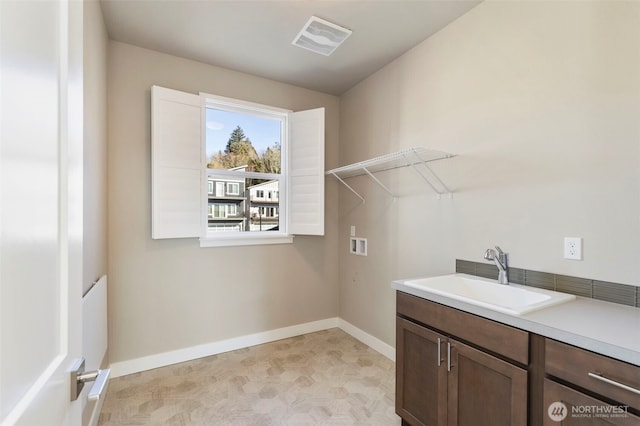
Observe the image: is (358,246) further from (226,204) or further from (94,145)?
(94,145)

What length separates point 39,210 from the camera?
0.57 meters

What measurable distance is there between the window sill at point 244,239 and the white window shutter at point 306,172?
5.1 inches

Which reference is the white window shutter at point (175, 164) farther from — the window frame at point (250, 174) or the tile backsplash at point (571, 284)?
the tile backsplash at point (571, 284)

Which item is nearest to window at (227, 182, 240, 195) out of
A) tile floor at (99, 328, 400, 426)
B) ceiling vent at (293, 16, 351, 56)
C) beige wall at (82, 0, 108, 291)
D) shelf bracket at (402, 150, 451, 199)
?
beige wall at (82, 0, 108, 291)

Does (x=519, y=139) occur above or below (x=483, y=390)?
above

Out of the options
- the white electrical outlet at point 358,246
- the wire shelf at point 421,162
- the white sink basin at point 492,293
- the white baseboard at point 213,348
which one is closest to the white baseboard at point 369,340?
the white baseboard at point 213,348

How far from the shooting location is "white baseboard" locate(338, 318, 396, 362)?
9.03 feet

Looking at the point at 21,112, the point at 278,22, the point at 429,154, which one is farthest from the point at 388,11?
the point at 21,112

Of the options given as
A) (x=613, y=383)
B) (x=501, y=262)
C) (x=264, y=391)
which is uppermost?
(x=501, y=262)

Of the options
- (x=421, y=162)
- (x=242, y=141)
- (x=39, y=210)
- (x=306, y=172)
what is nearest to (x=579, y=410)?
(x=39, y=210)

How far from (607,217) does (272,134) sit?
9.00 feet

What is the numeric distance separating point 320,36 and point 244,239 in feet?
6.23

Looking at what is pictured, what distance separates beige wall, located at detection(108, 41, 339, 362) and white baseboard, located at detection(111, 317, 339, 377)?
0.05 meters

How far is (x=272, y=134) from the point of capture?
3246mm
